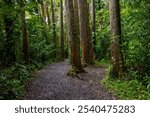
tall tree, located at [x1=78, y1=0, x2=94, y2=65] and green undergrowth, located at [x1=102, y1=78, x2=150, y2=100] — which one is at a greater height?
tall tree, located at [x1=78, y1=0, x2=94, y2=65]

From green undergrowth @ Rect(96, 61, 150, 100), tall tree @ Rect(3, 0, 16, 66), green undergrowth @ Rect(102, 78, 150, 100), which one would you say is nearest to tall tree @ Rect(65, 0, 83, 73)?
tall tree @ Rect(3, 0, 16, 66)

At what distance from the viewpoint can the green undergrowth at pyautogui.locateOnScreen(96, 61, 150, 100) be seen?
9.48 m

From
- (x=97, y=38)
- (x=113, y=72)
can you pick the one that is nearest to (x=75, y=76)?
(x=113, y=72)

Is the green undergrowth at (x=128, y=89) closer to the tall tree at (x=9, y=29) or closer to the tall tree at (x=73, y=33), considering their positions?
the tall tree at (x=73, y=33)

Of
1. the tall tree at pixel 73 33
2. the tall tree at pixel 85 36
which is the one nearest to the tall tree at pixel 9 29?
the tall tree at pixel 73 33

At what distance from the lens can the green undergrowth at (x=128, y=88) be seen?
31.1 ft

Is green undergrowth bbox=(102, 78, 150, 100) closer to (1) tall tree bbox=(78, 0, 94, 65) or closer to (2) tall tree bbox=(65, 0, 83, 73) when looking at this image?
(2) tall tree bbox=(65, 0, 83, 73)

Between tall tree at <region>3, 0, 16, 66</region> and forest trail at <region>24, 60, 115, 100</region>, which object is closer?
forest trail at <region>24, 60, 115, 100</region>

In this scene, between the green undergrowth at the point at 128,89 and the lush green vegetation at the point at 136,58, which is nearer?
the green undergrowth at the point at 128,89

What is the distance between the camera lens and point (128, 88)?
1055cm

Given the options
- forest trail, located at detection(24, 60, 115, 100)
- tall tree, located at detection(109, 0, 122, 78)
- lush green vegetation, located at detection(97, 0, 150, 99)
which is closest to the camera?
forest trail, located at detection(24, 60, 115, 100)

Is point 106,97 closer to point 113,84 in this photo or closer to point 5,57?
point 113,84

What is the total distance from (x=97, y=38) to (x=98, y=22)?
6.98 meters

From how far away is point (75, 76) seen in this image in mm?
14180
